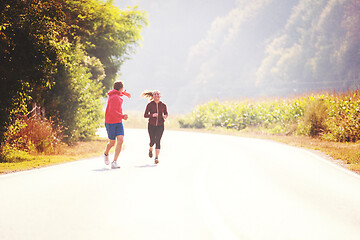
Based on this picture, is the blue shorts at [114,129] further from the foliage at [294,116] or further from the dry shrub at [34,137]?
the foliage at [294,116]

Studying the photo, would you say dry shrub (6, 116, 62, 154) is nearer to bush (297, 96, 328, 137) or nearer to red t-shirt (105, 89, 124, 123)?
red t-shirt (105, 89, 124, 123)

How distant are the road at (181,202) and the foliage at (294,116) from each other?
827cm

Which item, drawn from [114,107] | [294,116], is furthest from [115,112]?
[294,116]

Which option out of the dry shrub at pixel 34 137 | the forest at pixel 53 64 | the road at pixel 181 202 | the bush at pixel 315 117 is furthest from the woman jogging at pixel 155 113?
A: the bush at pixel 315 117

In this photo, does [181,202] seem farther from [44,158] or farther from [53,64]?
[44,158]

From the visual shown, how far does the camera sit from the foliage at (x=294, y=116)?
66.4ft

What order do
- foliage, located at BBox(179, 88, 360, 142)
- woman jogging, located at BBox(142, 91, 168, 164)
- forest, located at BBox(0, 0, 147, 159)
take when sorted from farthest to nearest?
foliage, located at BBox(179, 88, 360, 142) → woman jogging, located at BBox(142, 91, 168, 164) → forest, located at BBox(0, 0, 147, 159)

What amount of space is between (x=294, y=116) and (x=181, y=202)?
2092cm

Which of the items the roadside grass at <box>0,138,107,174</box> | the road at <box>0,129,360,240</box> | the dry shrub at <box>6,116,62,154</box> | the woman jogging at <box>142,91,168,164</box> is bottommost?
the road at <box>0,129,360,240</box>

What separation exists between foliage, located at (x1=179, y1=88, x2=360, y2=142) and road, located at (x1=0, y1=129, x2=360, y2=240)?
827cm

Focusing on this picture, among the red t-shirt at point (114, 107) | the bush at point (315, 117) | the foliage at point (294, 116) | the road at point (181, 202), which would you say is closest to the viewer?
the road at point (181, 202)

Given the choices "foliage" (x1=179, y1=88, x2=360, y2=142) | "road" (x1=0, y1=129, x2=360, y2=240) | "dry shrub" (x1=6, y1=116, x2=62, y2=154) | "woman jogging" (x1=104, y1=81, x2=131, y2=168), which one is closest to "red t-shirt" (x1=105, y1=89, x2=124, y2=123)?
"woman jogging" (x1=104, y1=81, x2=131, y2=168)

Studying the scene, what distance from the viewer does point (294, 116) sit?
2700 cm

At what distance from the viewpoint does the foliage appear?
20.2 metres
